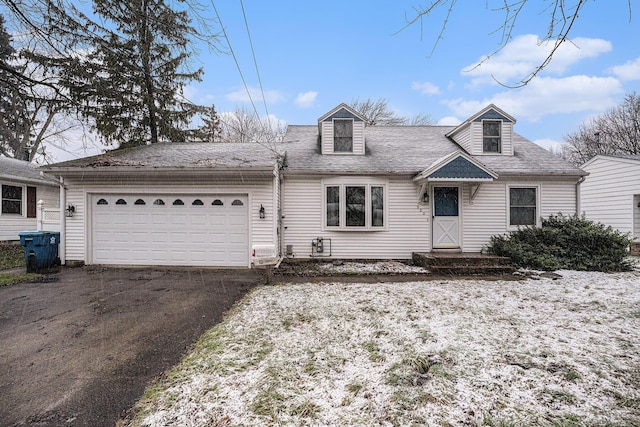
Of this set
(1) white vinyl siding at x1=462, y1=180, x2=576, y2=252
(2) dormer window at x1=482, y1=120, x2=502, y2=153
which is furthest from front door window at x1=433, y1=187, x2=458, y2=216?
(2) dormer window at x1=482, y1=120, x2=502, y2=153

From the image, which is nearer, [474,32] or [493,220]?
[474,32]

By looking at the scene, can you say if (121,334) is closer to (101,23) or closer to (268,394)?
(268,394)

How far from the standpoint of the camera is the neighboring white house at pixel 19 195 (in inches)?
494

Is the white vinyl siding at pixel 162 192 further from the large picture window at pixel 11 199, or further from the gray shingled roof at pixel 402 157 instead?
the large picture window at pixel 11 199

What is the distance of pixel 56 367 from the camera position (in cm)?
308

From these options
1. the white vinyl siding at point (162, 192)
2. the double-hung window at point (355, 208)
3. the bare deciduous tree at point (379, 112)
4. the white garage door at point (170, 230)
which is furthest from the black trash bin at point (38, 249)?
the bare deciduous tree at point (379, 112)

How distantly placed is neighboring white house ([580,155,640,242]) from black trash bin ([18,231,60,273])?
17422 millimetres

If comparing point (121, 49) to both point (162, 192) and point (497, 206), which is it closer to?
point (162, 192)

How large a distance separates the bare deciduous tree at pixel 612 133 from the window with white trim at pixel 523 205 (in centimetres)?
2062

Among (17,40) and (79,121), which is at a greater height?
(17,40)

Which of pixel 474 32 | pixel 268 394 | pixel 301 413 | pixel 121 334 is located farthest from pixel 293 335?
pixel 474 32

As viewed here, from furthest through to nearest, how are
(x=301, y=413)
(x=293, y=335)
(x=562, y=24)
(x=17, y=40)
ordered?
(x=17, y=40) → (x=293, y=335) → (x=562, y=24) → (x=301, y=413)

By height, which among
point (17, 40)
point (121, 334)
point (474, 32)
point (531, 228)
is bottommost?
point (121, 334)

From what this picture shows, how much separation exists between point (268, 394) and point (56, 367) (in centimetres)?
237
